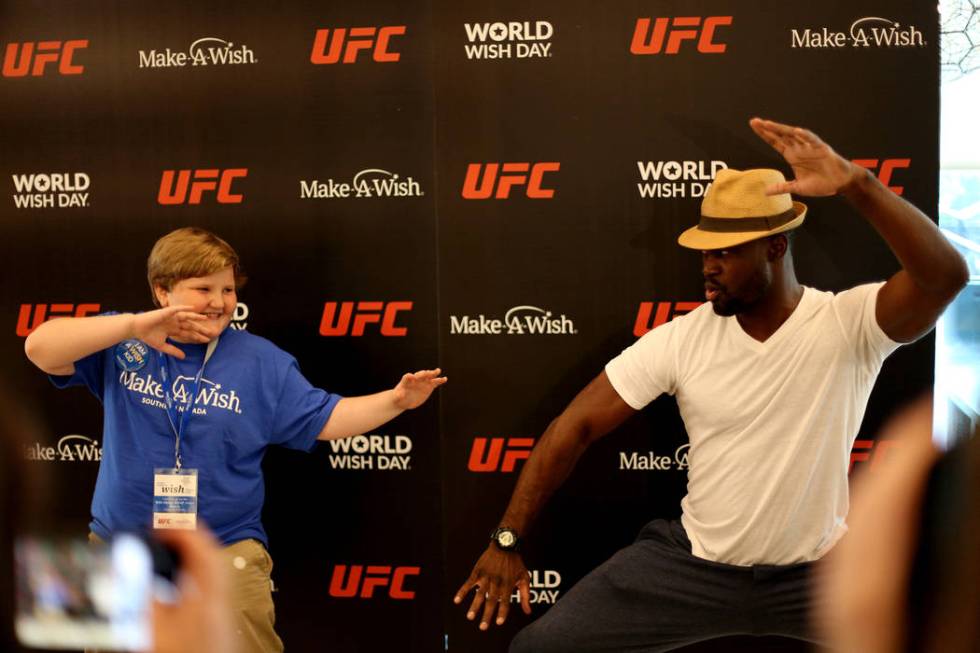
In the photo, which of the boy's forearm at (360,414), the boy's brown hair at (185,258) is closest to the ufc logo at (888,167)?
the boy's forearm at (360,414)

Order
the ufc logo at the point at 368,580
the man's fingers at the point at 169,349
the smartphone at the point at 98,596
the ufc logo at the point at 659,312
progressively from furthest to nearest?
the ufc logo at the point at 368,580 → the ufc logo at the point at 659,312 → the man's fingers at the point at 169,349 → the smartphone at the point at 98,596

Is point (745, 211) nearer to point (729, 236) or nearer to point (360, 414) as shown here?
point (729, 236)

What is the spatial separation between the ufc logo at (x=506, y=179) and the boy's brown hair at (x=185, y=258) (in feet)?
3.06

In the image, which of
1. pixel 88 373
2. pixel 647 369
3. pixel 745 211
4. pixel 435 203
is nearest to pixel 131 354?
pixel 88 373

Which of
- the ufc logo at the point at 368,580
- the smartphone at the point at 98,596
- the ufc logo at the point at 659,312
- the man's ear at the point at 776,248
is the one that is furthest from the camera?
the ufc logo at the point at 368,580

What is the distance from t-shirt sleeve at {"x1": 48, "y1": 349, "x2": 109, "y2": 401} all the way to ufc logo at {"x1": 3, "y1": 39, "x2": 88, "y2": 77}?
1272 millimetres

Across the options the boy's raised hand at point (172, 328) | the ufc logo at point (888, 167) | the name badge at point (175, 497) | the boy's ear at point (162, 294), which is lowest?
the name badge at point (175, 497)

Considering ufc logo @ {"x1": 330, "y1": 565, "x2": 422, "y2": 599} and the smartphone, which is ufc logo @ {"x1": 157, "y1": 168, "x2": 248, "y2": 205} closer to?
ufc logo @ {"x1": 330, "y1": 565, "x2": 422, "y2": 599}

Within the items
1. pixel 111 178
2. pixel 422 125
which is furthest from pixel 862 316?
pixel 111 178

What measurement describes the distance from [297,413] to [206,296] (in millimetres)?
453

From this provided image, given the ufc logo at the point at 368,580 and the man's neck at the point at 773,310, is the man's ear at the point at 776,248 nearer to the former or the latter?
the man's neck at the point at 773,310

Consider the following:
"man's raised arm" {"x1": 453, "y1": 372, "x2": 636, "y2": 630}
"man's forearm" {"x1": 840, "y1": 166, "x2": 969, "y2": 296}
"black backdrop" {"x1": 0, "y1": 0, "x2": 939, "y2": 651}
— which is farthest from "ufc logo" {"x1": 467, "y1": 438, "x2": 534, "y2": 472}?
"man's forearm" {"x1": 840, "y1": 166, "x2": 969, "y2": 296}

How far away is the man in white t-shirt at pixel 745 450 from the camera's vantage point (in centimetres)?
295

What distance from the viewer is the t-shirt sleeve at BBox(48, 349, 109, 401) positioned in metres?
3.07
